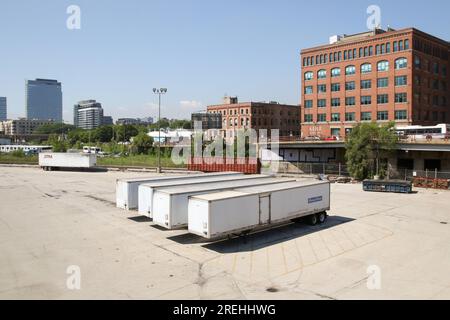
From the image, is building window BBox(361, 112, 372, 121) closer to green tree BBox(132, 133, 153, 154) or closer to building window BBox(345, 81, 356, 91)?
building window BBox(345, 81, 356, 91)

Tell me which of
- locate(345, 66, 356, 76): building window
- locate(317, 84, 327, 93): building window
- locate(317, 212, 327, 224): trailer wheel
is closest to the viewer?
locate(317, 212, 327, 224): trailer wheel

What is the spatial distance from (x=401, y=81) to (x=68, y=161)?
60579 mm

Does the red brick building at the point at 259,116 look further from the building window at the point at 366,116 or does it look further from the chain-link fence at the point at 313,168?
the chain-link fence at the point at 313,168

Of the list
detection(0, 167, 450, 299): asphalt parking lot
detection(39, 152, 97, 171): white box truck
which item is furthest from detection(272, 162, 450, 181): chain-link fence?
detection(39, 152, 97, 171): white box truck

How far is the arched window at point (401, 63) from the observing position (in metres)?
73.3

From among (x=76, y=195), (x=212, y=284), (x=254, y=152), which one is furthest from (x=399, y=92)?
(x=212, y=284)

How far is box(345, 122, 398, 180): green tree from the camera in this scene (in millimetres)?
49625

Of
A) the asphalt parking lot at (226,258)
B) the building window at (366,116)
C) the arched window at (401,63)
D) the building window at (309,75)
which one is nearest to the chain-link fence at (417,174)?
the asphalt parking lot at (226,258)

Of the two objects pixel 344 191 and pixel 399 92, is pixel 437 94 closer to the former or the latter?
pixel 399 92

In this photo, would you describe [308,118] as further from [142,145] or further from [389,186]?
[389,186]

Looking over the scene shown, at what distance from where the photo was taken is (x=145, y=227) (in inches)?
977

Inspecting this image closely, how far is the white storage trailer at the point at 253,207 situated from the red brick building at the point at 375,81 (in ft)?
183

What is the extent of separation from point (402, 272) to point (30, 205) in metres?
28.4

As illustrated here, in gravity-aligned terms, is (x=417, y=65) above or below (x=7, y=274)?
above
